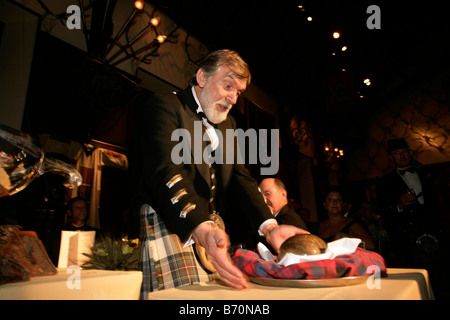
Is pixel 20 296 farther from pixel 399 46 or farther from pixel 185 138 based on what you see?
pixel 399 46

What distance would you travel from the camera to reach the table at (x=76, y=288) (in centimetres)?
67

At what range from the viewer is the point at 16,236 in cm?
93

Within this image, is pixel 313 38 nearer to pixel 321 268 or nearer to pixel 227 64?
pixel 227 64

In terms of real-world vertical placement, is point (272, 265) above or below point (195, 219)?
below

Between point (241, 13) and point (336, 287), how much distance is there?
6470 mm

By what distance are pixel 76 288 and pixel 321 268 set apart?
2.11ft

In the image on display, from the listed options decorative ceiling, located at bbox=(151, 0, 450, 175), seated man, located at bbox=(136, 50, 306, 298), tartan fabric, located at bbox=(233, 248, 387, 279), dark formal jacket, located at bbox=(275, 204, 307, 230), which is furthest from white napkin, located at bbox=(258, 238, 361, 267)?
decorative ceiling, located at bbox=(151, 0, 450, 175)

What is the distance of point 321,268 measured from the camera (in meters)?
0.72

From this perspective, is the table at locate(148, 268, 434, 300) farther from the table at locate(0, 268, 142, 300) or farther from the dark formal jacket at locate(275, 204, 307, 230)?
the dark formal jacket at locate(275, 204, 307, 230)

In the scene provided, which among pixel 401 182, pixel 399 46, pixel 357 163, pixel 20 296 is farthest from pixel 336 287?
pixel 357 163

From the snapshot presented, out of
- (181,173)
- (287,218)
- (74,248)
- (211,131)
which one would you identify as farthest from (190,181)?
(287,218)

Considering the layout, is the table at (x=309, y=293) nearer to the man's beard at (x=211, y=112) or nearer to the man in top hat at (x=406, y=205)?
the man's beard at (x=211, y=112)

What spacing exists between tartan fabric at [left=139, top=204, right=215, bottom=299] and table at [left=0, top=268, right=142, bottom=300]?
157 mm

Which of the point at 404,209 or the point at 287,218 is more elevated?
the point at 404,209
